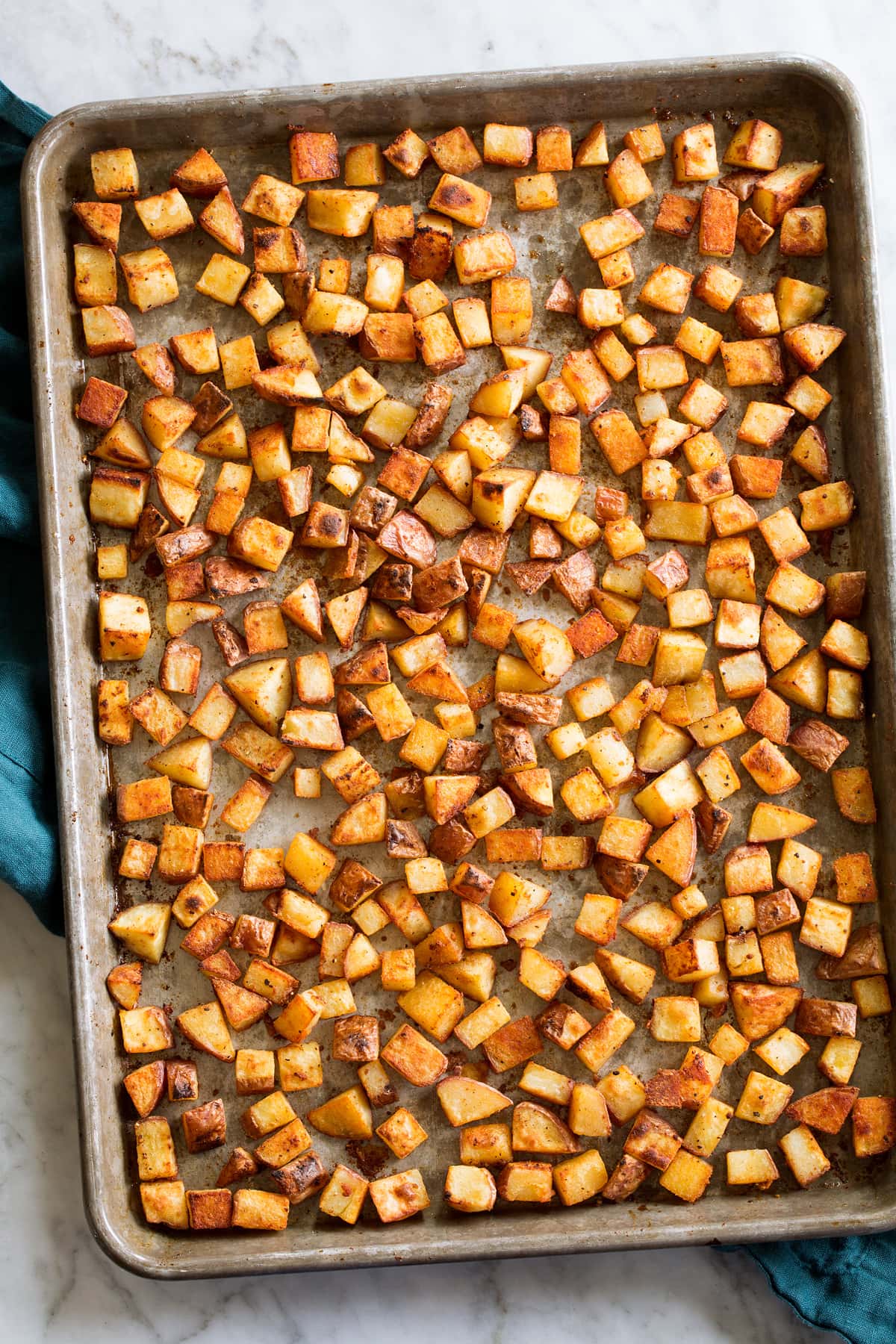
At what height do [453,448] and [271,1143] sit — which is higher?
[453,448]

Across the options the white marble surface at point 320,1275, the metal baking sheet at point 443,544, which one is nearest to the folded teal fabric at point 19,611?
the metal baking sheet at point 443,544

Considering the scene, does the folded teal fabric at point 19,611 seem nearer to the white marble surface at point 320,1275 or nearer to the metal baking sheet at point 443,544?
the metal baking sheet at point 443,544

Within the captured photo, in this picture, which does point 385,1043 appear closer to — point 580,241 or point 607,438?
point 607,438

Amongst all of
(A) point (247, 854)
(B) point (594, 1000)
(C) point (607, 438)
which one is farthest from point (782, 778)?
(A) point (247, 854)

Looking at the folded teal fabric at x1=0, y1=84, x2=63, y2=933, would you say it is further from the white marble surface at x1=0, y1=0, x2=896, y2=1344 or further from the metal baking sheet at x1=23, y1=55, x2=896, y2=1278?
the white marble surface at x1=0, y1=0, x2=896, y2=1344

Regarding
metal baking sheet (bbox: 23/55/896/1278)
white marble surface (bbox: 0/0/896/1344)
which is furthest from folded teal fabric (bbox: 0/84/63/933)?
white marble surface (bbox: 0/0/896/1344)

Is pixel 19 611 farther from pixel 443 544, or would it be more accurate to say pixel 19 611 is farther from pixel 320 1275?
pixel 320 1275
